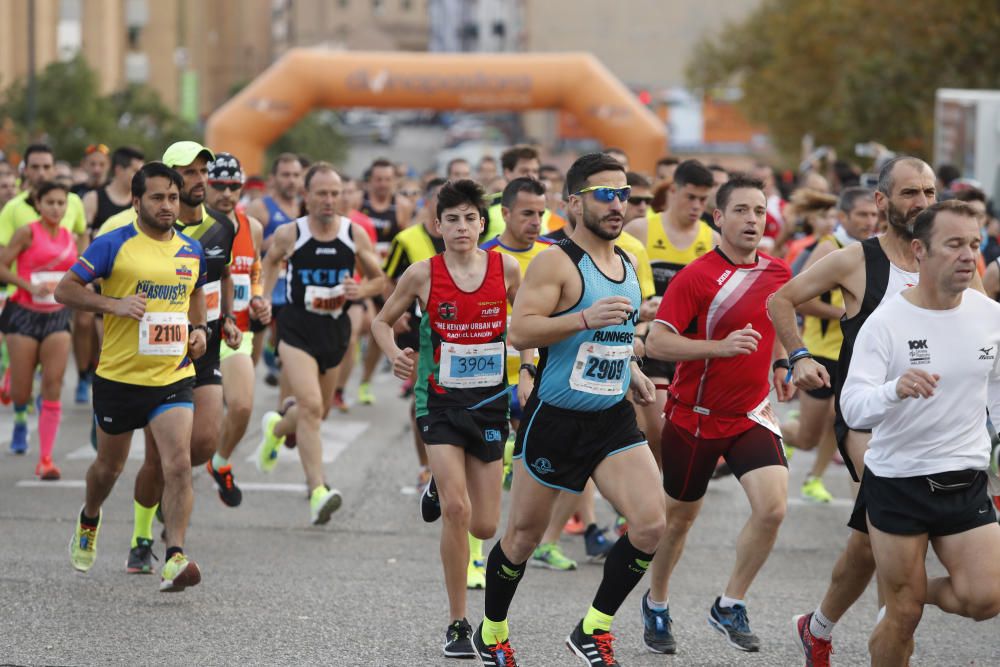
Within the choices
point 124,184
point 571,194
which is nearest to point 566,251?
point 571,194

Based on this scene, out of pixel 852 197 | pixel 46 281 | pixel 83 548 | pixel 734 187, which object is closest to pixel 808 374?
pixel 734 187

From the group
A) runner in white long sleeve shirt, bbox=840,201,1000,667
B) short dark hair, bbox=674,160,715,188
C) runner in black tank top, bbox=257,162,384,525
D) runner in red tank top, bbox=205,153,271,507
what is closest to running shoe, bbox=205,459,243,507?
runner in red tank top, bbox=205,153,271,507

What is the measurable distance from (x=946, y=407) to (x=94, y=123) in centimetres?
2941

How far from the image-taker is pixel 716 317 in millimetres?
6926

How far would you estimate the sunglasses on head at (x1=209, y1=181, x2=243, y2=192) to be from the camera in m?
9.30

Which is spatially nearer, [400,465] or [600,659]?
[600,659]

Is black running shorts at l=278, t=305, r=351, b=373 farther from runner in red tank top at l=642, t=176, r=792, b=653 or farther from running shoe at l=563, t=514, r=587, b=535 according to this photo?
runner in red tank top at l=642, t=176, r=792, b=653

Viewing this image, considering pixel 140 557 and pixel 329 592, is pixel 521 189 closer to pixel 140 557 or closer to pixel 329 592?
pixel 329 592

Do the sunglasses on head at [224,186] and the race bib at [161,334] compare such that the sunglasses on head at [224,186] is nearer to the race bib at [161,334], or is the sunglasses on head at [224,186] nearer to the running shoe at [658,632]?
the race bib at [161,334]

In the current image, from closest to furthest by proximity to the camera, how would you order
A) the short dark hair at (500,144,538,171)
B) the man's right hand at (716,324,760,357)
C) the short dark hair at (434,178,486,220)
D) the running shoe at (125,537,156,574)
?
1. the man's right hand at (716,324,760,357)
2. the short dark hair at (434,178,486,220)
3. the running shoe at (125,537,156,574)
4. the short dark hair at (500,144,538,171)

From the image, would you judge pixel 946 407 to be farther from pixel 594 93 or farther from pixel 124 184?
pixel 594 93

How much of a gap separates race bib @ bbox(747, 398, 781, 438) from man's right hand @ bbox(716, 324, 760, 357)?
0.45 meters

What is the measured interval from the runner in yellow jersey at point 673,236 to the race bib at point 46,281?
168 inches

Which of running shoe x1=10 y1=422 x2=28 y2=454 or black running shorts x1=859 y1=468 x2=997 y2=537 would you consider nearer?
black running shorts x1=859 y1=468 x2=997 y2=537
